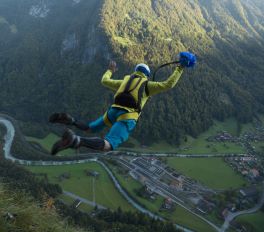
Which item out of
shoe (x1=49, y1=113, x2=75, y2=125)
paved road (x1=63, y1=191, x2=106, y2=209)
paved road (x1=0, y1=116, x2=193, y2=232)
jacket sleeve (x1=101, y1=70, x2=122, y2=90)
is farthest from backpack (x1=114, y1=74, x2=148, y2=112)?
paved road (x1=63, y1=191, x2=106, y2=209)

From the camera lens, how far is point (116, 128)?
7711 mm

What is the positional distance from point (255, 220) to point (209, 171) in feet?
49.3

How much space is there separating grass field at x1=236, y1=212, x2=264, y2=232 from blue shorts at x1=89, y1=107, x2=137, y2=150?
163 feet

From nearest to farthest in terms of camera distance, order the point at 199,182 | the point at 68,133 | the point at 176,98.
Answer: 1. the point at 68,133
2. the point at 199,182
3. the point at 176,98

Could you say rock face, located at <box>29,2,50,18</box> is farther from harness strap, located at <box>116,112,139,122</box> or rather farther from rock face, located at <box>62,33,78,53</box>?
harness strap, located at <box>116,112,139,122</box>

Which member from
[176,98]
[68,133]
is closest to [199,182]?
[176,98]

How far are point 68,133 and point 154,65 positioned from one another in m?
100

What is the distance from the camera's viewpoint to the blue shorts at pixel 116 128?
7449 mm

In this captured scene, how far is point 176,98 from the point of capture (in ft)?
334

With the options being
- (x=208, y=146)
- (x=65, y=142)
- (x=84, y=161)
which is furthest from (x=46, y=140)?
(x=65, y=142)

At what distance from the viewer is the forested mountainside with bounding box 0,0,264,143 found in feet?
325

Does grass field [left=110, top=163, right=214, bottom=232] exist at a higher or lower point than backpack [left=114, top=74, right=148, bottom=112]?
lower

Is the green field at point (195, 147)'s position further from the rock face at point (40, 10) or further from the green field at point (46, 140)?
the rock face at point (40, 10)

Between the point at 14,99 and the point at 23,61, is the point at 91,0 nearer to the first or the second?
the point at 23,61
